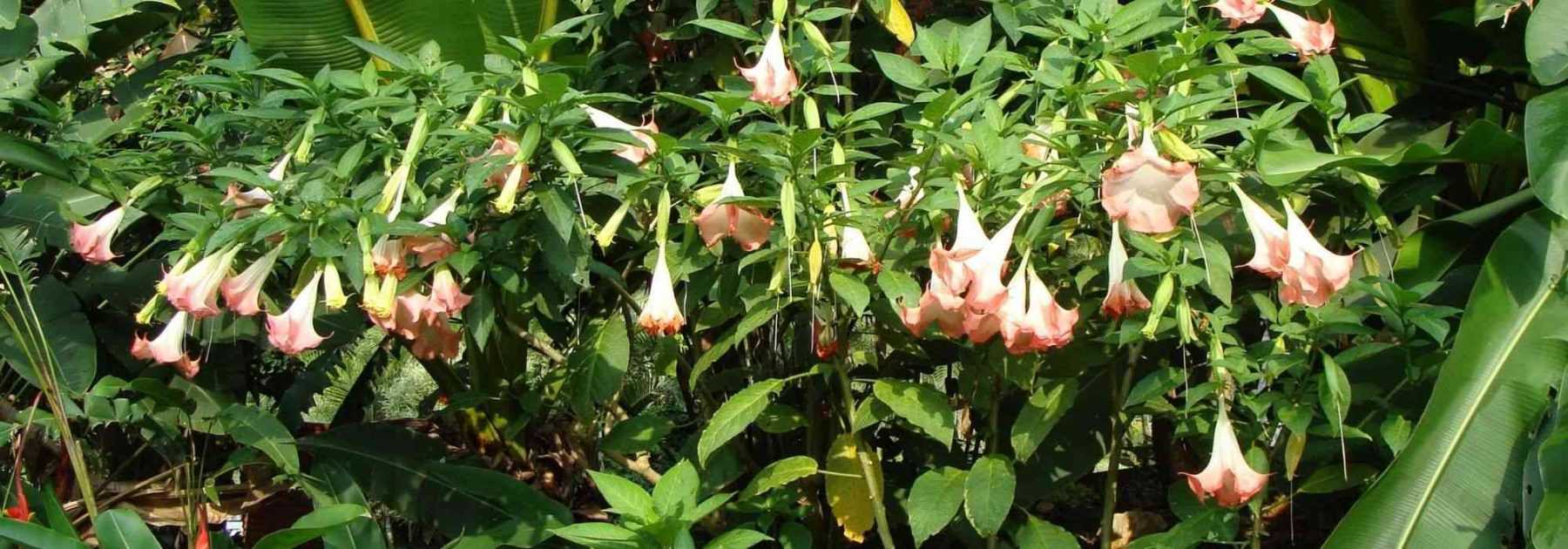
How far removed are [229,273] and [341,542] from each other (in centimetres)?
55

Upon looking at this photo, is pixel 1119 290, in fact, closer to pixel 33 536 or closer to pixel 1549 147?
pixel 1549 147

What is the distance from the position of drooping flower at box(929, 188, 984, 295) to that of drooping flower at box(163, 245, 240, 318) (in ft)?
2.69

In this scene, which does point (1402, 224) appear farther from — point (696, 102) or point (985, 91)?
point (696, 102)

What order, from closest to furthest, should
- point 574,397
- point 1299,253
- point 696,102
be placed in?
point 1299,253
point 696,102
point 574,397

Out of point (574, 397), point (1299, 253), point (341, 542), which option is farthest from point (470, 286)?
point (1299, 253)

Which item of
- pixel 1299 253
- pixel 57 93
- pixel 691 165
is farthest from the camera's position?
pixel 57 93

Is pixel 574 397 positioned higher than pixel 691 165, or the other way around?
pixel 691 165

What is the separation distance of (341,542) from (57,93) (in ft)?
4.12

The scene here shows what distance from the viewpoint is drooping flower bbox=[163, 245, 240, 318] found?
167cm

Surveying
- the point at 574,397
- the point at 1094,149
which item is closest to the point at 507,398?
the point at 574,397

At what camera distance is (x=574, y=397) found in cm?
204

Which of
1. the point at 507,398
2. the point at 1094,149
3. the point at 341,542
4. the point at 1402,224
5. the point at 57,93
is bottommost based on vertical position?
the point at 341,542

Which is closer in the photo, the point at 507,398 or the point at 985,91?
the point at 985,91

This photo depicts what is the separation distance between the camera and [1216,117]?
2162 mm
